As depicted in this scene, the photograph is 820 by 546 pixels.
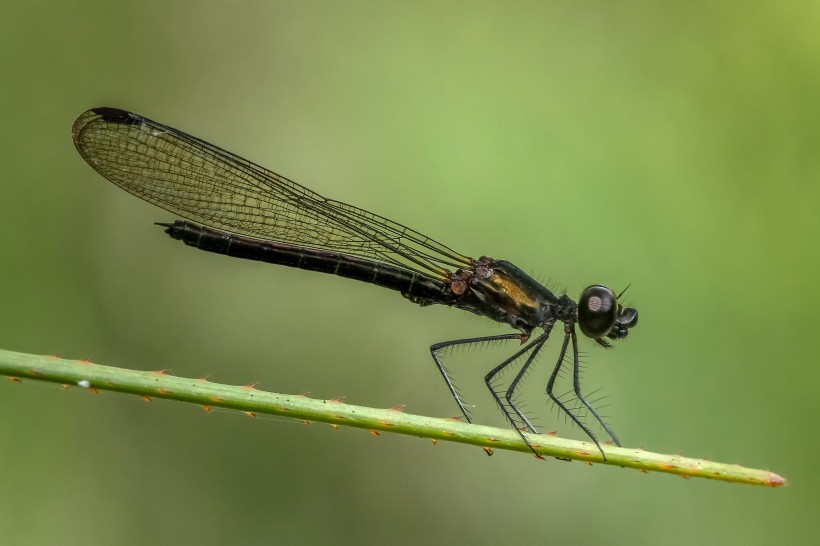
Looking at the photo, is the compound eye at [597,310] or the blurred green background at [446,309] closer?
the compound eye at [597,310]

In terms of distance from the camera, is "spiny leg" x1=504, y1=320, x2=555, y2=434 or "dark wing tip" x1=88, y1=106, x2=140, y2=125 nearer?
"spiny leg" x1=504, y1=320, x2=555, y2=434

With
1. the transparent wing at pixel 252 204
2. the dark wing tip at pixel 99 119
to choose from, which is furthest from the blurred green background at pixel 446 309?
the dark wing tip at pixel 99 119

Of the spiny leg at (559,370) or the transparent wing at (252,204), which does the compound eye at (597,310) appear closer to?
the spiny leg at (559,370)

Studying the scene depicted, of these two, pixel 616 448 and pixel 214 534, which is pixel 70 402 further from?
pixel 616 448

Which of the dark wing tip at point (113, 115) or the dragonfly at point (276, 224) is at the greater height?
the dark wing tip at point (113, 115)

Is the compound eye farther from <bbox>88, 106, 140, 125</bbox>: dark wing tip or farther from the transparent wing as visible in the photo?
<bbox>88, 106, 140, 125</bbox>: dark wing tip

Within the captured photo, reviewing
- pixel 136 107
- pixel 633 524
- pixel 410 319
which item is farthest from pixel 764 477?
pixel 136 107

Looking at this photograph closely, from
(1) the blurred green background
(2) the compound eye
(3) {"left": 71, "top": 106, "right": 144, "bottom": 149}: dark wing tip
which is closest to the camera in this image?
(2) the compound eye

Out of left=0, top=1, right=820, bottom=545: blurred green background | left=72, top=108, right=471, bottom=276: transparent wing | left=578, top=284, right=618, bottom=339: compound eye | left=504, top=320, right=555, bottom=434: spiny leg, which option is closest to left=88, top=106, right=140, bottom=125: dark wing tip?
left=72, top=108, right=471, bottom=276: transparent wing
